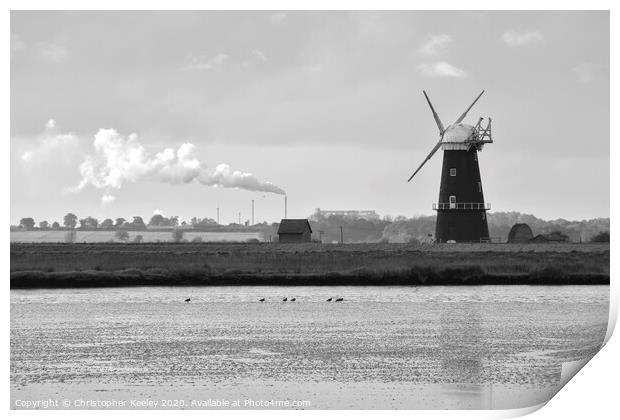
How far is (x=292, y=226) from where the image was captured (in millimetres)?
87562

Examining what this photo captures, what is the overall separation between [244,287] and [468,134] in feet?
87.7

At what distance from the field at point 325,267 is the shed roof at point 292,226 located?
54.6 ft

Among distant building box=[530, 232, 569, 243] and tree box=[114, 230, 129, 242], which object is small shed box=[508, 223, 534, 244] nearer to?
distant building box=[530, 232, 569, 243]

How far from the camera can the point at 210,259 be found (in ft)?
210

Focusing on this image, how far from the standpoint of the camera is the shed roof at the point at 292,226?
8719 cm

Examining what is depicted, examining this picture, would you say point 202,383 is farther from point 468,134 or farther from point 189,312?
point 468,134

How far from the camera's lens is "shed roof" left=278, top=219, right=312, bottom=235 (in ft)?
286
